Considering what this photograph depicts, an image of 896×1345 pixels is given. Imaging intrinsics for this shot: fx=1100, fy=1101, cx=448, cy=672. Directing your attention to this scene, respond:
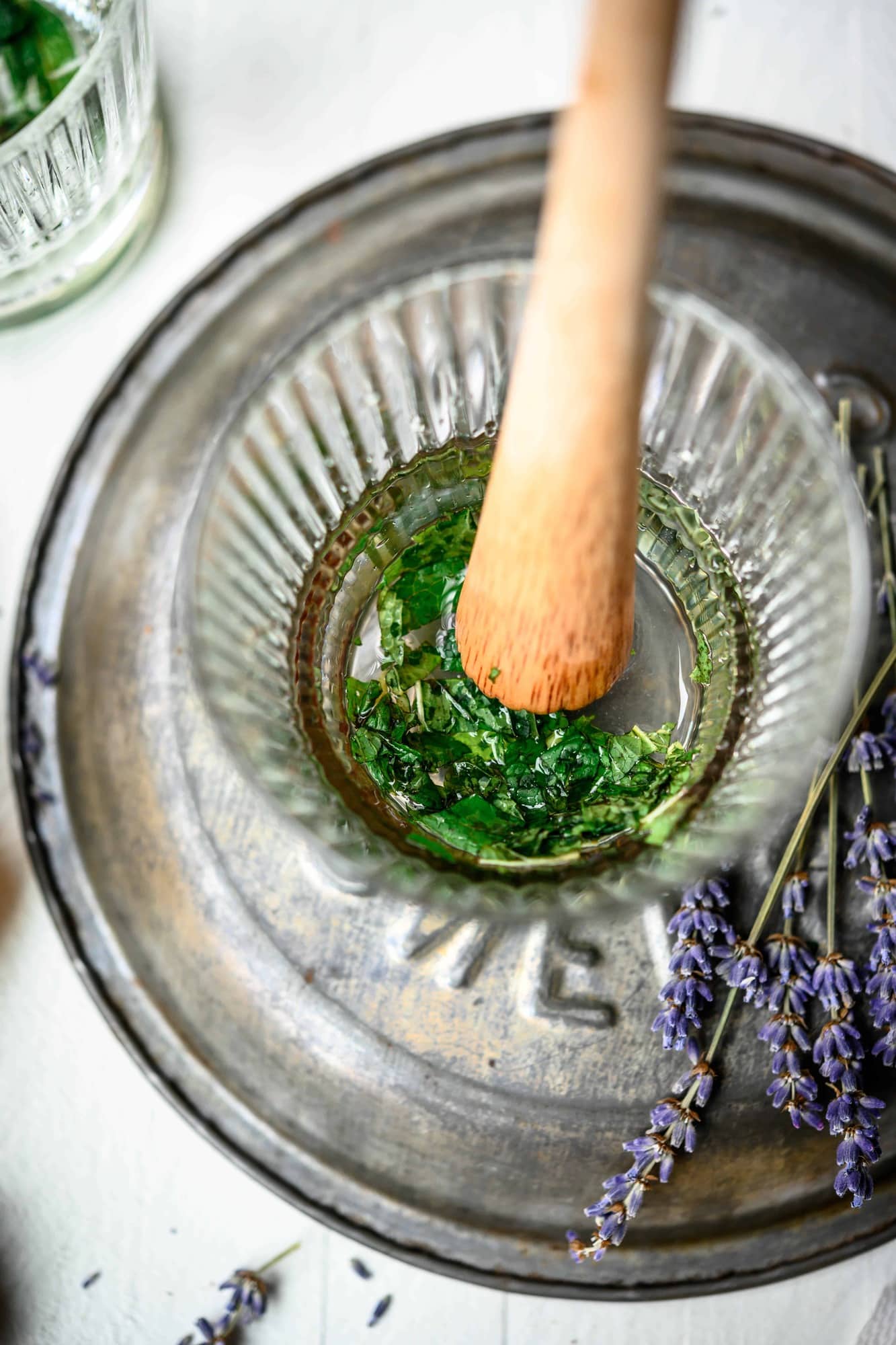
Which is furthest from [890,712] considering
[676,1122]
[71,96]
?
[71,96]

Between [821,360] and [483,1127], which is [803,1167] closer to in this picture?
[483,1127]

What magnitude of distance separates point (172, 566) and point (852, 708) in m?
0.41

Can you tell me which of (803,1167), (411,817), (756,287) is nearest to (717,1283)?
(803,1167)

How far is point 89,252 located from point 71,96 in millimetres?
110

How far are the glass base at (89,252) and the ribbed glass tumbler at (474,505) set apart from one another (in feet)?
1.01

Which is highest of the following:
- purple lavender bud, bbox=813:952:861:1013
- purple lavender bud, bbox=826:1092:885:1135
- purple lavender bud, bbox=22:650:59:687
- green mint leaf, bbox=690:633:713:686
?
green mint leaf, bbox=690:633:713:686

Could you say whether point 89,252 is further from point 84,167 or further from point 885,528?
point 885,528

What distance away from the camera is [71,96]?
2.11ft

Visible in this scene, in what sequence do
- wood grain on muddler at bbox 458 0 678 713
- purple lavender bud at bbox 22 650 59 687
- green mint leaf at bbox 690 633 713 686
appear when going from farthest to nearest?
1. purple lavender bud at bbox 22 650 59 687
2. green mint leaf at bbox 690 633 713 686
3. wood grain on muddler at bbox 458 0 678 713

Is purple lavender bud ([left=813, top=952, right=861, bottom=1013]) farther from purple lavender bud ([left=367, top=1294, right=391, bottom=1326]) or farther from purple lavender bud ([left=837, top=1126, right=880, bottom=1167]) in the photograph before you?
purple lavender bud ([left=367, top=1294, right=391, bottom=1326])

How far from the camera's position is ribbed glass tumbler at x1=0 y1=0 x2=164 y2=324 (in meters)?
0.65

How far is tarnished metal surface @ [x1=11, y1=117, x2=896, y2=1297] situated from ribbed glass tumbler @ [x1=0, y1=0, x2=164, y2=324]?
0.33ft

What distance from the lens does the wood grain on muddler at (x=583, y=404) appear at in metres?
0.27

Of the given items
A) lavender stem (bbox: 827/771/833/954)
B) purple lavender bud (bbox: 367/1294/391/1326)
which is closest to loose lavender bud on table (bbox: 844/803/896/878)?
lavender stem (bbox: 827/771/833/954)
